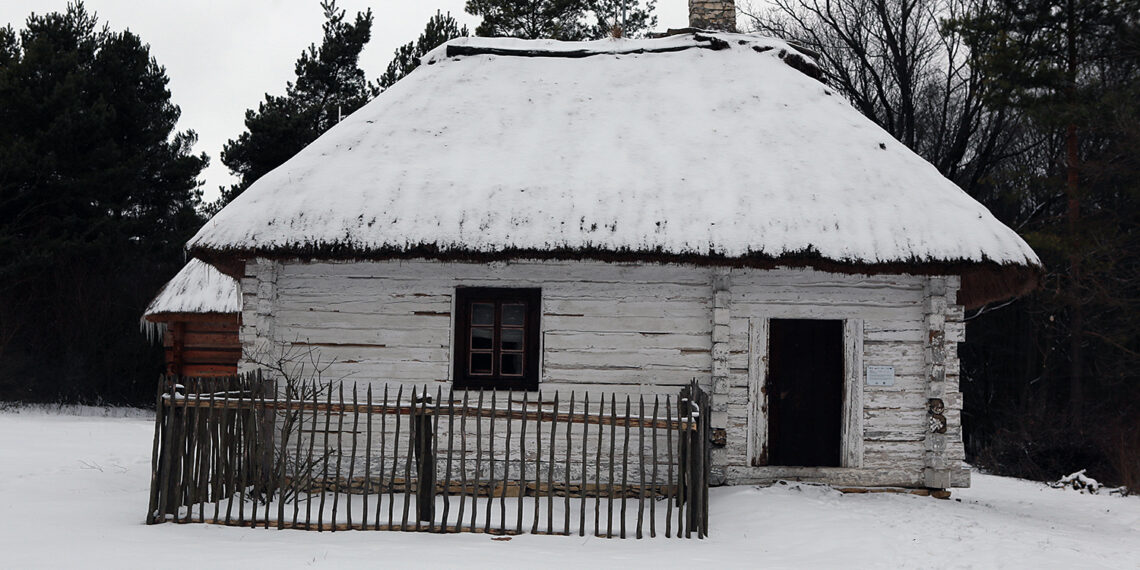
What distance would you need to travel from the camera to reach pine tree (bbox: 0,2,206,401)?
22.7 metres

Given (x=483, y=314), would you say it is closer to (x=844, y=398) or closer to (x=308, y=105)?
(x=844, y=398)


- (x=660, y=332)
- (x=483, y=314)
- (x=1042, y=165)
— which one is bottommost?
(x=660, y=332)

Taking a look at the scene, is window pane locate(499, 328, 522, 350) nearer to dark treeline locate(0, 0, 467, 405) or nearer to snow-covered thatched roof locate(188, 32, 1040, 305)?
snow-covered thatched roof locate(188, 32, 1040, 305)

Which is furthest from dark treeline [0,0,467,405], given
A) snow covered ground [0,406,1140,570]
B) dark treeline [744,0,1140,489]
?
snow covered ground [0,406,1140,570]

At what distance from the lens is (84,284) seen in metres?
23.6

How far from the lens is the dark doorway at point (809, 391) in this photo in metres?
10.0

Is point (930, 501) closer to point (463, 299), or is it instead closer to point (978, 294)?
point (978, 294)

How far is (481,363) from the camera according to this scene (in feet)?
31.8

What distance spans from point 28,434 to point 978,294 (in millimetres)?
14700

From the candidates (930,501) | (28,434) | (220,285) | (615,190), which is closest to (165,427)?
(615,190)

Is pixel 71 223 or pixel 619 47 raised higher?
pixel 619 47

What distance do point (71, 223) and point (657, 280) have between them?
1990 cm

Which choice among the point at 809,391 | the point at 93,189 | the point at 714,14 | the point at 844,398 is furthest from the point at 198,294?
the point at 844,398

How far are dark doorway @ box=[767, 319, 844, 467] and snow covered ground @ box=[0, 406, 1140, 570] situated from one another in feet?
2.29
